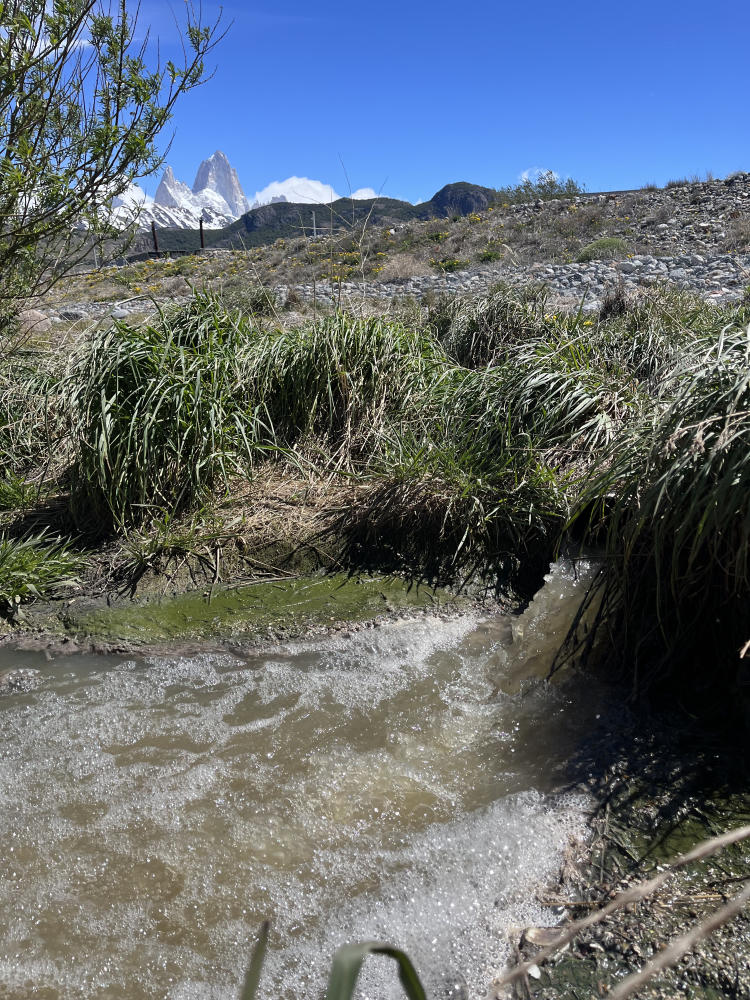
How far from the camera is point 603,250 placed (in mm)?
16266

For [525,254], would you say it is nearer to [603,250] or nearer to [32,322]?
[603,250]

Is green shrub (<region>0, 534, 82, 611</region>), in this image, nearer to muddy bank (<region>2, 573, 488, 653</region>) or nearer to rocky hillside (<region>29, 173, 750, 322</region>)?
muddy bank (<region>2, 573, 488, 653</region>)

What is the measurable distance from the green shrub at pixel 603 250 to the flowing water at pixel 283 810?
46.0 feet

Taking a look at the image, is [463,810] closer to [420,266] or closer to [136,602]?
[136,602]

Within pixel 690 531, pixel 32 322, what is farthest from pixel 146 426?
pixel 32 322

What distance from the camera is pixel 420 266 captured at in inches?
754

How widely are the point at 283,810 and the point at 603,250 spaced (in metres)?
15.9

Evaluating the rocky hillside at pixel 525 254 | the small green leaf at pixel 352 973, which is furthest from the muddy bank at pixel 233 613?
the rocky hillside at pixel 525 254

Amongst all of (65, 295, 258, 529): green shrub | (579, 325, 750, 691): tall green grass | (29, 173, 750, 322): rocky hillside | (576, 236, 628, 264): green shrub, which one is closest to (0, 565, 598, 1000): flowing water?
(579, 325, 750, 691): tall green grass

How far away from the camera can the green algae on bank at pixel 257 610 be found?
3926 millimetres

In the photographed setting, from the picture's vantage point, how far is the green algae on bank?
3.93m

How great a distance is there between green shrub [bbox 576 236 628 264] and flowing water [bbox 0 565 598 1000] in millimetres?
14015

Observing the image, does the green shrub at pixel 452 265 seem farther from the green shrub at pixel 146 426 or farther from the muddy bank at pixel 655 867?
the muddy bank at pixel 655 867

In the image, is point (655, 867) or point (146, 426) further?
point (146, 426)
